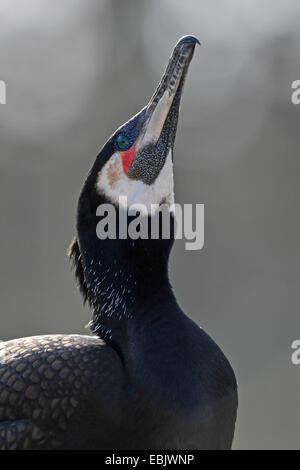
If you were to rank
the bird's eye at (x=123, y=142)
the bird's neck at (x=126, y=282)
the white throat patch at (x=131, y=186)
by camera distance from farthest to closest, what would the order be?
the bird's eye at (x=123, y=142), the white throat patch at (x=131, y=186), the bird's neck at (x=126, y=282)

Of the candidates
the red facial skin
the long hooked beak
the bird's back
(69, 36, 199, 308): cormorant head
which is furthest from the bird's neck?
the long hooked beak

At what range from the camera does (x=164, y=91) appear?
117 inches

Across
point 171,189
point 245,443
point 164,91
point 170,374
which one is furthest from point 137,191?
point 245,443

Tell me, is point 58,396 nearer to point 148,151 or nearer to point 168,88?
point 148,151

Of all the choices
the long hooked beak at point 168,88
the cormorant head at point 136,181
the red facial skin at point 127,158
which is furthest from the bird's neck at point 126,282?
the long hooked beak at point 168,88

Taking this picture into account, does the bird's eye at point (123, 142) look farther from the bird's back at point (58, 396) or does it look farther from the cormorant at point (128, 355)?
the bird's back at point (58, 396)

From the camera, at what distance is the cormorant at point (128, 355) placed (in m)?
2.48

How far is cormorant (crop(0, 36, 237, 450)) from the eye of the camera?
8.15 ft

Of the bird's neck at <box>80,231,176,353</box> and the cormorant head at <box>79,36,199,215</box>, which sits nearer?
the bird's neck at <box>80,231,176,353</box>

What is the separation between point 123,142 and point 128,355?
863mm

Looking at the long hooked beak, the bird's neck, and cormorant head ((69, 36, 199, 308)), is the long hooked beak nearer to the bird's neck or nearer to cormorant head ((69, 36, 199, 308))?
cormorant head ((69, 36, 199, 308))

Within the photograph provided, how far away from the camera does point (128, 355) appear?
2.65m
